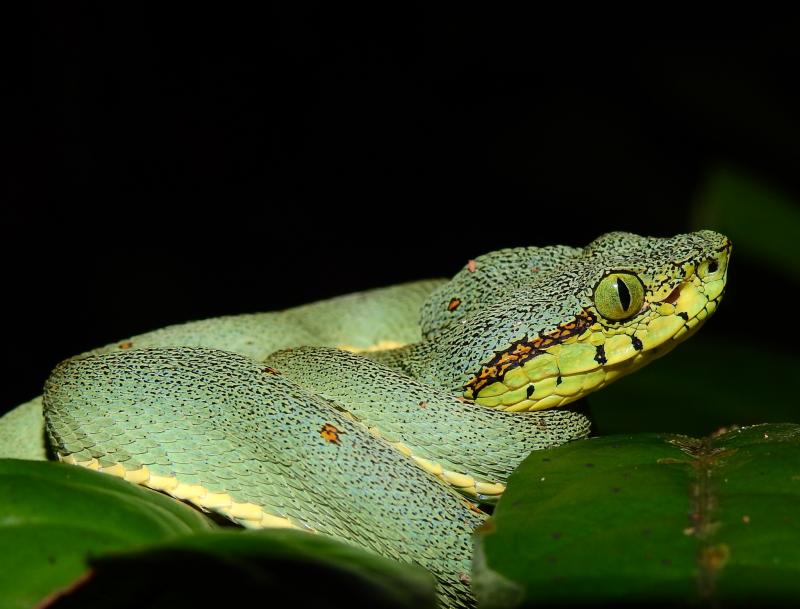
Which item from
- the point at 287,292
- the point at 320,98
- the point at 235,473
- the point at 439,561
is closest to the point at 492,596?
the point at 439,561

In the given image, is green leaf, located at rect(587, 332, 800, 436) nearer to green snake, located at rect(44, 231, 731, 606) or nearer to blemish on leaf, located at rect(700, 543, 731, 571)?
green snake, located at rect(44, 231, 731, 606)

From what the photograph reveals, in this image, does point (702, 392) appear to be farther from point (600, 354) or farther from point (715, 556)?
point (715, 556)

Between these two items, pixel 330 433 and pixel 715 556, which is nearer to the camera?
pixel 715 556

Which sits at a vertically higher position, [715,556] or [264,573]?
[715,556]

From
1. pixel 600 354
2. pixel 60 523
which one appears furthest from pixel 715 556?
pixel 60 523

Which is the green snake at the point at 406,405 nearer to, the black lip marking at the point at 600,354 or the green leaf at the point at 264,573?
the black lip marking at the point at 600,354

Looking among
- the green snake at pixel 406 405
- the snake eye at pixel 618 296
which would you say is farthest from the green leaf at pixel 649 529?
the snake eye at pixel 618 296

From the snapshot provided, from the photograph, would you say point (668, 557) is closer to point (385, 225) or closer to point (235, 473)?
point (235, 473)
